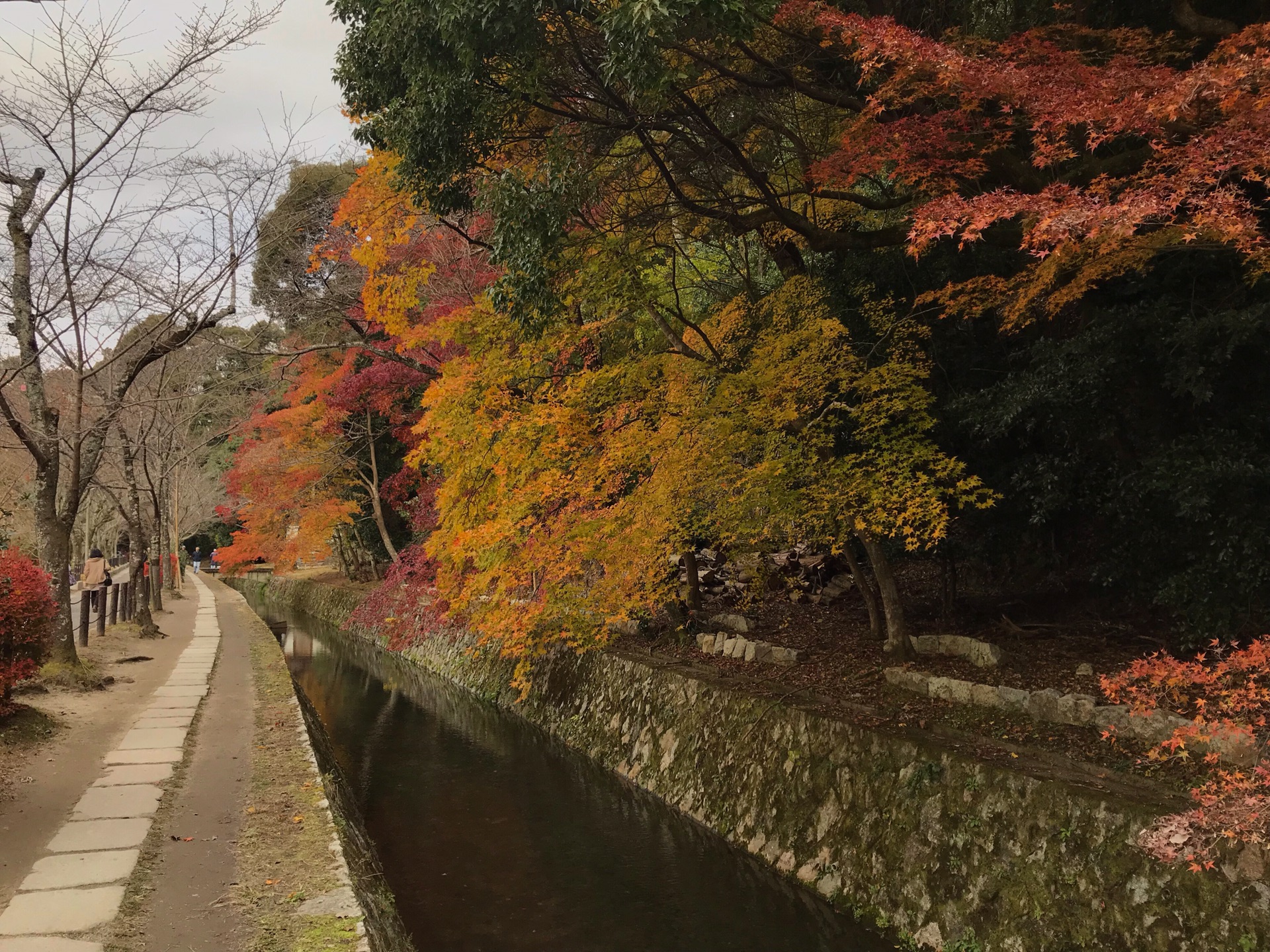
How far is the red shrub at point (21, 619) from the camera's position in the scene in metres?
6.69

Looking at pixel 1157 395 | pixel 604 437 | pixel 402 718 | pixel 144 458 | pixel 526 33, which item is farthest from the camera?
pixel 144 458

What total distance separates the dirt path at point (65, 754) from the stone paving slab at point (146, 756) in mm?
109

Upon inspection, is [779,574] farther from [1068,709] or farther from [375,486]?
[375,486]

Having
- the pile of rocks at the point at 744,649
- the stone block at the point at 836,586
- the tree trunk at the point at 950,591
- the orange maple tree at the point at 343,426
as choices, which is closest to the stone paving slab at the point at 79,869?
the pile of rocks at the point at 744,649

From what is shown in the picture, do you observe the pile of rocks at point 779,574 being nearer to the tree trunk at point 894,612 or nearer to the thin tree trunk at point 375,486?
the tree trunk at point 894,612

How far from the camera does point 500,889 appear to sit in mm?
6879

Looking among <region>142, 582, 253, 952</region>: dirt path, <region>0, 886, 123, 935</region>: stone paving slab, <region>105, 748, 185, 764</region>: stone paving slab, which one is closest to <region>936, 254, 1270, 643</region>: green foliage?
<region>142, 582, 253, 952</region>: dirt path

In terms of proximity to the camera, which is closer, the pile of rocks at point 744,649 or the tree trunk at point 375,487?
the pile of rocks at point 744,649

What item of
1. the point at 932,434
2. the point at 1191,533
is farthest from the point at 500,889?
the point at 1191,533

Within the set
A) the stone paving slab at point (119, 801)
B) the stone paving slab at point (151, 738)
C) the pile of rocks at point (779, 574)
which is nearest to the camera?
the stone paving slab at point (119, 801)

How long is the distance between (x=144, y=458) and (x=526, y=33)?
14.3 meters

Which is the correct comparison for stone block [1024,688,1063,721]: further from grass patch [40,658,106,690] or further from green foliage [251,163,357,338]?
grass patch [40,658,106,690]

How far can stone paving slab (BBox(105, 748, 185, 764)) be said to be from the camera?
6.83 meters

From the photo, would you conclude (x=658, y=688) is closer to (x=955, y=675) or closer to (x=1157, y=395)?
(x=955, y=675)
